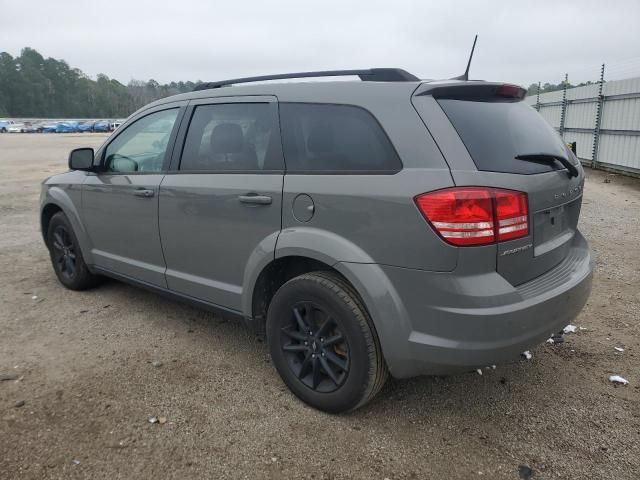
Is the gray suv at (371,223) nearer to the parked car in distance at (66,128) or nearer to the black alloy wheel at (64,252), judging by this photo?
the black alloy wheel at (64,252)

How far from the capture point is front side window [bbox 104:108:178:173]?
3.69 metres

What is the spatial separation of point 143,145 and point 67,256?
1.57m

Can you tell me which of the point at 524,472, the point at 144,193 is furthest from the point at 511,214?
the point at 144,193

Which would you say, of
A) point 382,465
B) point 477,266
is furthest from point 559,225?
point 382,465

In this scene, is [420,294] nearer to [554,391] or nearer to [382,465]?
[382,465]

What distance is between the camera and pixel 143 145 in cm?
398

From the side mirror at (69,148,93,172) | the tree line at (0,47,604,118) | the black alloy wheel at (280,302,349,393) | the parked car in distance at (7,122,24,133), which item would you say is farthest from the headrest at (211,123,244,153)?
the tree line at (0,47,604,118)

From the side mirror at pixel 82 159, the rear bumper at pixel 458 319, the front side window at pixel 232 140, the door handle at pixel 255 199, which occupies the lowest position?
the rear bumper at pixel 458 319

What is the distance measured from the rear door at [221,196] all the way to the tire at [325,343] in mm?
348

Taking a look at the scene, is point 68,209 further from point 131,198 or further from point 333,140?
point 333,140

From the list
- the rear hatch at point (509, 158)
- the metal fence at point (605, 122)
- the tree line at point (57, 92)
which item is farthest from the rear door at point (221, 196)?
the tree line at point (57, 92)

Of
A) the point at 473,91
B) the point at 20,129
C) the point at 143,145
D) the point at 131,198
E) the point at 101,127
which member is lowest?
the point at 101,127

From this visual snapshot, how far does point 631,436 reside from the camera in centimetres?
261

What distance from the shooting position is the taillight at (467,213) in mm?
2252
